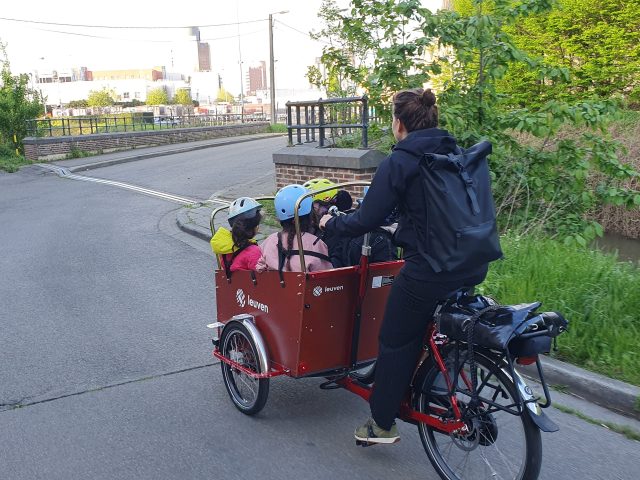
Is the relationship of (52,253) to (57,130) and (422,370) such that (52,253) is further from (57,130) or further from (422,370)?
(57,130)

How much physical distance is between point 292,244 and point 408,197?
952 mm

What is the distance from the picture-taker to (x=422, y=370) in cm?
334

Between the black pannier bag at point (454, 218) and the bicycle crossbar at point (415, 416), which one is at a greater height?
the black pannier bag at point (454, 218)

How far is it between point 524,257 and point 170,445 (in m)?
3.94

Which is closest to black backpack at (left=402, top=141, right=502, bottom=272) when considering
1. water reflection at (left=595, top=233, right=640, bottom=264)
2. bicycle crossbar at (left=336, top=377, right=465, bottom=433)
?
bicycle crossbar at (left=336, top=377, right=465, bottom=433)

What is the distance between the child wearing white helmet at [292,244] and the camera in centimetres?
379

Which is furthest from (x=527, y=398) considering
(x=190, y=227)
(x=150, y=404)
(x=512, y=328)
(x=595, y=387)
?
(x=190, y=227)

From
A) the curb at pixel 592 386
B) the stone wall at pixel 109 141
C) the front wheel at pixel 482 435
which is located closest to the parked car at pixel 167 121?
the stone wall at pixel 109 141

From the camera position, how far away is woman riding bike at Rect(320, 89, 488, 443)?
121 inches

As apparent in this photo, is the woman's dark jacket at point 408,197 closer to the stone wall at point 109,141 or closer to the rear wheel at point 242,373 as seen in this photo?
the rear wheel at point 242,373

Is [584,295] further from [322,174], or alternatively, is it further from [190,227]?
[190,227]

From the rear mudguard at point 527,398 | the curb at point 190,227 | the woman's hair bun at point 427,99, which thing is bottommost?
the curb at point 190,227

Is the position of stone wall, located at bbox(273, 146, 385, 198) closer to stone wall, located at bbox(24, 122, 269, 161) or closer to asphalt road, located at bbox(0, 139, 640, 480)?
asphalt road, located at bbox(0, 139, 640, 480)

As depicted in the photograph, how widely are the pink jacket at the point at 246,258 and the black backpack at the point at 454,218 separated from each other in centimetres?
153
